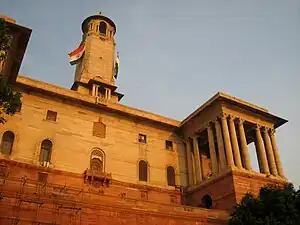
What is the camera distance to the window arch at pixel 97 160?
103 feet

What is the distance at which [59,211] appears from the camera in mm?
20312

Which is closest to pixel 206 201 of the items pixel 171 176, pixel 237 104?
pixel 171 176

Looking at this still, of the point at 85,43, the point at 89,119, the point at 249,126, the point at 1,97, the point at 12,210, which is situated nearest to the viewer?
the point at 1,97

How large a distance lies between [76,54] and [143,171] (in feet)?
67.5

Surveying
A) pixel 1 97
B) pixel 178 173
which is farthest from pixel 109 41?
pixel 1 97

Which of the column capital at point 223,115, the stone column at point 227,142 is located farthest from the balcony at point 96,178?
the column capital at point 223,115

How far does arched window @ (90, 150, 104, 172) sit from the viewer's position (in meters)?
31.3

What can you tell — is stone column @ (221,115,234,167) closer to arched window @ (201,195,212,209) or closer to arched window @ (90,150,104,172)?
arched window @ (201,195,212,209)

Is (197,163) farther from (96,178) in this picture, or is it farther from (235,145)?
(96,178)

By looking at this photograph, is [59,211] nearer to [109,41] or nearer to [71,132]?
[71,132]

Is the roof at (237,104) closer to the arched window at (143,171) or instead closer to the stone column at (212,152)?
the stone column at (212,152)

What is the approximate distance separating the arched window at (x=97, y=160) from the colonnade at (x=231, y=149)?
30.6 feet

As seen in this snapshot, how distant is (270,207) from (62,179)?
15985mm

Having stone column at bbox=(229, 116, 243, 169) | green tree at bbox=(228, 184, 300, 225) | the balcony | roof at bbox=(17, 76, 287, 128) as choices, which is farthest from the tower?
green tree at bbox=(228, 184, 300, 225)
